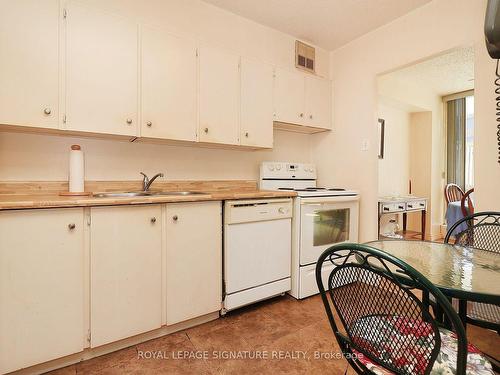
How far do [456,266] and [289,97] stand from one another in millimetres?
1970

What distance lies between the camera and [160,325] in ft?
5.42

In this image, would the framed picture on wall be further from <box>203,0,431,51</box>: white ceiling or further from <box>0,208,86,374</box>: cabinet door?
<box>0,208,86,374</box>: cabinet door

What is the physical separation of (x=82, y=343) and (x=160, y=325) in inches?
16.2

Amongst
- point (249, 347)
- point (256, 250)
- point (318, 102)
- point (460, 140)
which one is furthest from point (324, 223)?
point (460, 140)

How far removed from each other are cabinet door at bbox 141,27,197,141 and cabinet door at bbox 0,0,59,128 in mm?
496

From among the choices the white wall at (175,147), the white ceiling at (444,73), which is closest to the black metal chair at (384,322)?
the white wall at (175,147)

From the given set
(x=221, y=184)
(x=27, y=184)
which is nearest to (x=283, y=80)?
(x=221, y=184)

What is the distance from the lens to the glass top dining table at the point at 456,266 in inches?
32.6

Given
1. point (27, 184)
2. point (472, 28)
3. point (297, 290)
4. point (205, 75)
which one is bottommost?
point (297, 290)

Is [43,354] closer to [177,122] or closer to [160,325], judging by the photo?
[160,325]

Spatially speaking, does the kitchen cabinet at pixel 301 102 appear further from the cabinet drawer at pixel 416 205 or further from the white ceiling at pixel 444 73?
the cabinet drawer at pixel 416 205

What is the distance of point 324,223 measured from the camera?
7.76 feet

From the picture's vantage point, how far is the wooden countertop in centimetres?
130

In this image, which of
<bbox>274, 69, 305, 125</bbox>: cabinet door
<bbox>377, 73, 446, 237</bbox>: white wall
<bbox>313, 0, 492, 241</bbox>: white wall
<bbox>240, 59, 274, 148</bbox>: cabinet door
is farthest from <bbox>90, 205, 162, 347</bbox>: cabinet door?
<bbox>377, 73, 446, 237</bbox>: white wall
